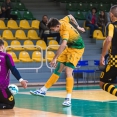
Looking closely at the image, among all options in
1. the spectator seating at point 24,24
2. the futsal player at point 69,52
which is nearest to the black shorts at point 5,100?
the futsal player at point 69,52

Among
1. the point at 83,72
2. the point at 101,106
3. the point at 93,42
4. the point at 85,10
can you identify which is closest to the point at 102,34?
the point at 93,42

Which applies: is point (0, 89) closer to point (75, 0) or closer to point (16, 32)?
point (16, 32)

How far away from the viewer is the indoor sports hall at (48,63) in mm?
11000

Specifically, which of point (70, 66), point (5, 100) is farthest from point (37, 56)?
point (5, 100)

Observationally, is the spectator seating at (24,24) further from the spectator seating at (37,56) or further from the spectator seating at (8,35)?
the spectator seating at (37,56)

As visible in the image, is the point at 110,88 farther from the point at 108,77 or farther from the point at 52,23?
the point at 52,23

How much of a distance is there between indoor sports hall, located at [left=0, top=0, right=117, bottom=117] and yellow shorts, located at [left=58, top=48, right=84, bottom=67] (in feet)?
3.41

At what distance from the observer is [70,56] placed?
39.4 feet

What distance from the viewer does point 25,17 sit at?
25.2 meters

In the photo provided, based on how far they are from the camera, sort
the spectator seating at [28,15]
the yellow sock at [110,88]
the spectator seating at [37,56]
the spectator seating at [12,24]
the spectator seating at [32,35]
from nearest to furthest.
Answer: the yellow sock at [110,88]
the spectator seating at [37,56]
the spectator seating at [32,35]
the spectator seating at [12,24]
the spectator seating at [28,15]

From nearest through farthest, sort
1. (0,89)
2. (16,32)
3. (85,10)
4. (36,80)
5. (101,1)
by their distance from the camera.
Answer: (0,89) < (36,80) < (16,32) < (85,10) < (101,1)

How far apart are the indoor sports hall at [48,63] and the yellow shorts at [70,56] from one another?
3.41ft

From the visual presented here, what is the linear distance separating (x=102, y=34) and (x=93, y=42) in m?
0.77

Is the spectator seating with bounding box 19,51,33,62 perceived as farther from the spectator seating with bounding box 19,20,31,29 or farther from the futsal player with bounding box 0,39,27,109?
the futsal player with bounding box 0,39,27,109
